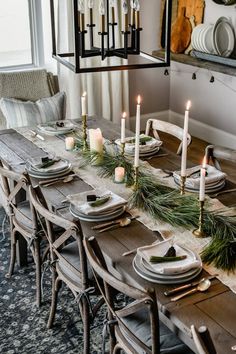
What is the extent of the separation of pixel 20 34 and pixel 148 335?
137 inches

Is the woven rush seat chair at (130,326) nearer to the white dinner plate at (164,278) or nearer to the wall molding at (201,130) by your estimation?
the white dinner plate at (164,278)

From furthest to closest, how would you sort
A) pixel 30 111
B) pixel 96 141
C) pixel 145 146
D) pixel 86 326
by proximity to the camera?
pixel 30 111 → pixel 145 146 → pixel 96 141 → pixel 86 326

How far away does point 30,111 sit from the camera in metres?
4.02

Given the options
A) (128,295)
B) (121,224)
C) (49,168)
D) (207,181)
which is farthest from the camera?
(49,168)

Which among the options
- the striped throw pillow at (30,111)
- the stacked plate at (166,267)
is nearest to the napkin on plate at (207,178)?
the stacked plate at (166,267)

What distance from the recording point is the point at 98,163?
2.90m

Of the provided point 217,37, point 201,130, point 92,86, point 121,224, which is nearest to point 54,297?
point 121,224

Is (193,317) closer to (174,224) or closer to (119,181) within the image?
(174,224)

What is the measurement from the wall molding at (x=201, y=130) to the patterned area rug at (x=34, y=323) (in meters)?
2.56

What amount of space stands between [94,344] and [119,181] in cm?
82

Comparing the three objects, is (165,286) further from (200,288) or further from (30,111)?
(30,111)

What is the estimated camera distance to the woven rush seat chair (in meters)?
1.75

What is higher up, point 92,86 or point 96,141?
point 96,141

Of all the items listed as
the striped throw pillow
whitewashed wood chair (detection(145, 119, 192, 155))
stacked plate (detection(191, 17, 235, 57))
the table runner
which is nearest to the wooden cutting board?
stacked plate (detection(191, 17, 235, 57))
